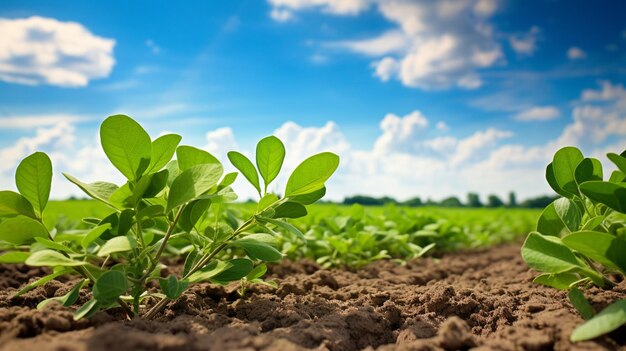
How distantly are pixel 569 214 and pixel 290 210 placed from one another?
1063 mm

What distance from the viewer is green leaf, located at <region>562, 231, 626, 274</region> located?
5.13ft

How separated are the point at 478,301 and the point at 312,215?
9.15 ft

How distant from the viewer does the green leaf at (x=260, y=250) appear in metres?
1.83

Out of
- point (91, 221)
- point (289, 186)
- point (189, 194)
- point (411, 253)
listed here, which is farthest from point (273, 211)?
point (411, 253)

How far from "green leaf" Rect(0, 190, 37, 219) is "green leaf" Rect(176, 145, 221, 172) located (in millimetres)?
574

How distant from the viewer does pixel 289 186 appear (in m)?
1.94

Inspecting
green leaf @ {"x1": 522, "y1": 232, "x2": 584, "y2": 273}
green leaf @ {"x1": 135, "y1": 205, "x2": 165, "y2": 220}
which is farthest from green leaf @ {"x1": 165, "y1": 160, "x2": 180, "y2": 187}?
green leaf @ {"x1": 522, "y1": 232, "x2": 584, "y2": 273}

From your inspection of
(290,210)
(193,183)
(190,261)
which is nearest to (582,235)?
(290,210)

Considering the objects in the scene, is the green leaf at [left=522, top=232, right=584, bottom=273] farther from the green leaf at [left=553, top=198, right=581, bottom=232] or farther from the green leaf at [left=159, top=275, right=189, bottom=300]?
the green leaf at [left=159, top=275, right=189, bottom=300]

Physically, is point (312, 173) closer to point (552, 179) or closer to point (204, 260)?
point (204, 260)

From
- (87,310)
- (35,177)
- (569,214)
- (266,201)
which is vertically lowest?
(87,310)

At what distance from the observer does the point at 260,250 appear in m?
1.85

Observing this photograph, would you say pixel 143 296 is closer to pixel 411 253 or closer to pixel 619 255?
pixel 619 255

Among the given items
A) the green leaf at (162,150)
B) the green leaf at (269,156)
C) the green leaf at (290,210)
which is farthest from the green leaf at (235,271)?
the green leaf at (162,150)
